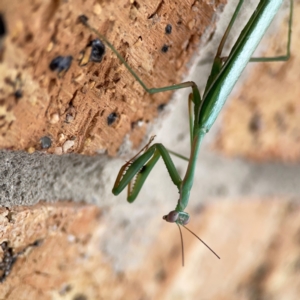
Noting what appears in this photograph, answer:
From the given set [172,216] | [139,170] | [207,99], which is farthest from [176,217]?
[207,99]

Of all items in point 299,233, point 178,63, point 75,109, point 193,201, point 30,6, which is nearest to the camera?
point 30,6

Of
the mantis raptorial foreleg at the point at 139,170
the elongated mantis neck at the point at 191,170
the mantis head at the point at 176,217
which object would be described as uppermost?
the mantis raptorial foreleg at the point at 139,170

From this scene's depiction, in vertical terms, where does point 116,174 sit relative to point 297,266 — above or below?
above

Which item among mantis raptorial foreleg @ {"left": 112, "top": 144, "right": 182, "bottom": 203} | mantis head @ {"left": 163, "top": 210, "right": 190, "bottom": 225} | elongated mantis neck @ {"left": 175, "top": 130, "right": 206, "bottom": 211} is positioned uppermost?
mantis raptorial foreleg @ {"left": 112, "top": 144, "right": 182, "bottom": 203}

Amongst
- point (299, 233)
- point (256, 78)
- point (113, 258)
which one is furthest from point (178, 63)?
point (299, 233)

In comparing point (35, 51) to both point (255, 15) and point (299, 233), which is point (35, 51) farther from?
point (299, 233)

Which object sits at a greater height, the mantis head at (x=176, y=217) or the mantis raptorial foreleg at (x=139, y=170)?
the mantis raptorial foreleg at (x=139, y=170)

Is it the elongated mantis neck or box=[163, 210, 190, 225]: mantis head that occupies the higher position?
the elongated mantis neck

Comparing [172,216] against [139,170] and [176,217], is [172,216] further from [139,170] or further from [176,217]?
[139,170]
